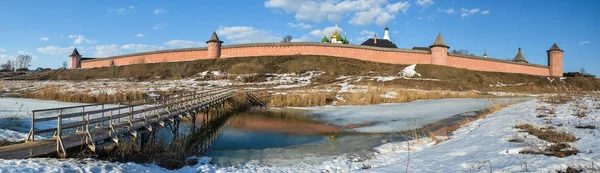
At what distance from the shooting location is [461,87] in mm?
41812

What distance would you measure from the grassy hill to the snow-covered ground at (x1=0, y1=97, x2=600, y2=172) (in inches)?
1364

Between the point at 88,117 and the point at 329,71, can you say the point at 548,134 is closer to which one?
the point at 88,117

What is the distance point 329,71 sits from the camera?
48.5 m

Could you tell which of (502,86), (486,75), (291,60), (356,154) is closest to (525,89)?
(502,86)

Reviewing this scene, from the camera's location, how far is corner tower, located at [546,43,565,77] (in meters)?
56.6

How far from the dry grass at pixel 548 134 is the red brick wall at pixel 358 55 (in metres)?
45.7

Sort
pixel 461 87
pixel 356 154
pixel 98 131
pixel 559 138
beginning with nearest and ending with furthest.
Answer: pixel 559 138 → pixel 98 131 → pixel 356 154 → pixel 461 87

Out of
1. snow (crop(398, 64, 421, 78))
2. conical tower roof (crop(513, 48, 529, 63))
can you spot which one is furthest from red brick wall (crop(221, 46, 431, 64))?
conical tower roof (crop(513, 48, 529, 63))

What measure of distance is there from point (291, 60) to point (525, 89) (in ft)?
98.6

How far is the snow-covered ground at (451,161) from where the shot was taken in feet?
18.2

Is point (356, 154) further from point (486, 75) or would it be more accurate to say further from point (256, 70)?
point (486, 75)

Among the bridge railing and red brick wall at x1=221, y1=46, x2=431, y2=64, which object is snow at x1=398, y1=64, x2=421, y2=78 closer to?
red brick wall at x1=221, y1=46, x2=431, y2=64

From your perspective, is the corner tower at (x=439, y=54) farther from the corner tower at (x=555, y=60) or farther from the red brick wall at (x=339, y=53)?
the corner tower at (x=555, y=60)

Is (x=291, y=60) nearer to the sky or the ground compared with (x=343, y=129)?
nearer to the sky
